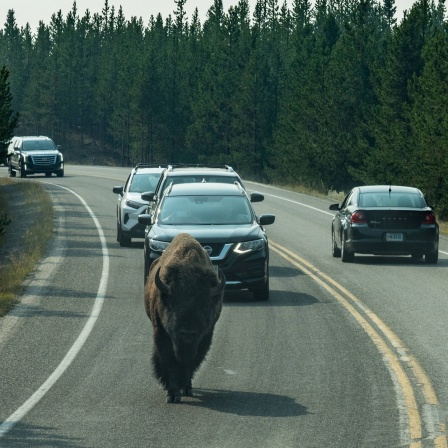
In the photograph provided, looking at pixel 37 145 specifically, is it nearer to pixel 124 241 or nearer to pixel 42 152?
pixel 42 152

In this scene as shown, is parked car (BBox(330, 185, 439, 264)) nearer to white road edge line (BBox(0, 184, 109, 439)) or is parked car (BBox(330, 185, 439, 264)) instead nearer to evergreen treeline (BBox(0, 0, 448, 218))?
white road edge line (BBox(0, 184, 109, 439))

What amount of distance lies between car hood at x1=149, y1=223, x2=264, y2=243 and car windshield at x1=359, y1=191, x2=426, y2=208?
6.16 m

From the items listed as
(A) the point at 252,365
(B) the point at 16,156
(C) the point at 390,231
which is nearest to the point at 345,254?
(C) the point at 390,231

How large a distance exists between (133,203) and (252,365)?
14.7 meters

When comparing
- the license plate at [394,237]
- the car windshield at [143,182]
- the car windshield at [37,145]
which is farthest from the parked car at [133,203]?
the car windshield at [37,145]

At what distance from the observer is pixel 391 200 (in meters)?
24.9

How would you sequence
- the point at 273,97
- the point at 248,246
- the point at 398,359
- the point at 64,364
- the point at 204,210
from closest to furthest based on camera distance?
the point at 64,364, the point at 398,359, the point at 248,246, the point at 204,210, the point at 273,97

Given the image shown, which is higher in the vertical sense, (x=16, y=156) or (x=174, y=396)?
(x=174, y=396)

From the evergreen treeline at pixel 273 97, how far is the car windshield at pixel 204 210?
21.3 metres

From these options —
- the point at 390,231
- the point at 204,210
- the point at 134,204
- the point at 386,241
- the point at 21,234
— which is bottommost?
the point at 21,234

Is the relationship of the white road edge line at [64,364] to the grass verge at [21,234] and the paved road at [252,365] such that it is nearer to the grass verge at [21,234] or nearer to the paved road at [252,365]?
the paved road at [252,365]

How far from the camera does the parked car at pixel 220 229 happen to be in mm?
18375

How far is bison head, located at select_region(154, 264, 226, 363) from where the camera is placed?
10688mm

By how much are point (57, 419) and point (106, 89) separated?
130m
